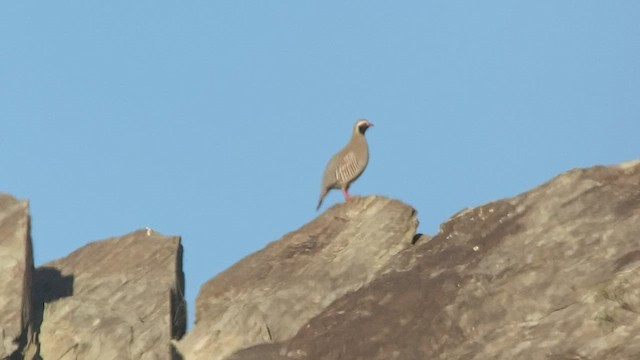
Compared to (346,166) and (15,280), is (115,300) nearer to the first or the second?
(15,280)

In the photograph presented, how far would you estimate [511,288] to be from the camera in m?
24.2

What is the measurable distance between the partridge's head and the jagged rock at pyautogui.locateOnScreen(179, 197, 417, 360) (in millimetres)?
7238

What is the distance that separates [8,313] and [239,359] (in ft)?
16.0

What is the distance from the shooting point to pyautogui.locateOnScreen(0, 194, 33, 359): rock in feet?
83.3

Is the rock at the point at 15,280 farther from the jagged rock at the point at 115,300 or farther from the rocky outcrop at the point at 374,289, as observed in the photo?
the jagged rock at the point at 115,300

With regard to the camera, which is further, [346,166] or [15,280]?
[346,166]

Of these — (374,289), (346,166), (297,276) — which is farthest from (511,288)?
(346,166)

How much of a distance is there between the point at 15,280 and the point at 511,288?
10.1 meters

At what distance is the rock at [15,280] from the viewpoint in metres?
25.4

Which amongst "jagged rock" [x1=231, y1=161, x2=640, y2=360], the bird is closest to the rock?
"jagged rock" [x1=231, y1=161, x2=640, y2=360]

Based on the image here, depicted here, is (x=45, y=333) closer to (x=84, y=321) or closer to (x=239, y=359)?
(x=84, y=321)

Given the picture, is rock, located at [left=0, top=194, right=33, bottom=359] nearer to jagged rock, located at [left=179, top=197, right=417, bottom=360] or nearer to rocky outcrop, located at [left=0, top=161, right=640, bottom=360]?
rocky outcrop, located at [left=0, top=161, right=640, bottom=360]

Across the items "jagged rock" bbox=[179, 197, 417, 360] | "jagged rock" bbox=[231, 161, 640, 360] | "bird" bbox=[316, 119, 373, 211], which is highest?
"bird" bbox=[316, 119, 373, 211]

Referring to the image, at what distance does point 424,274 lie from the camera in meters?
25.7
